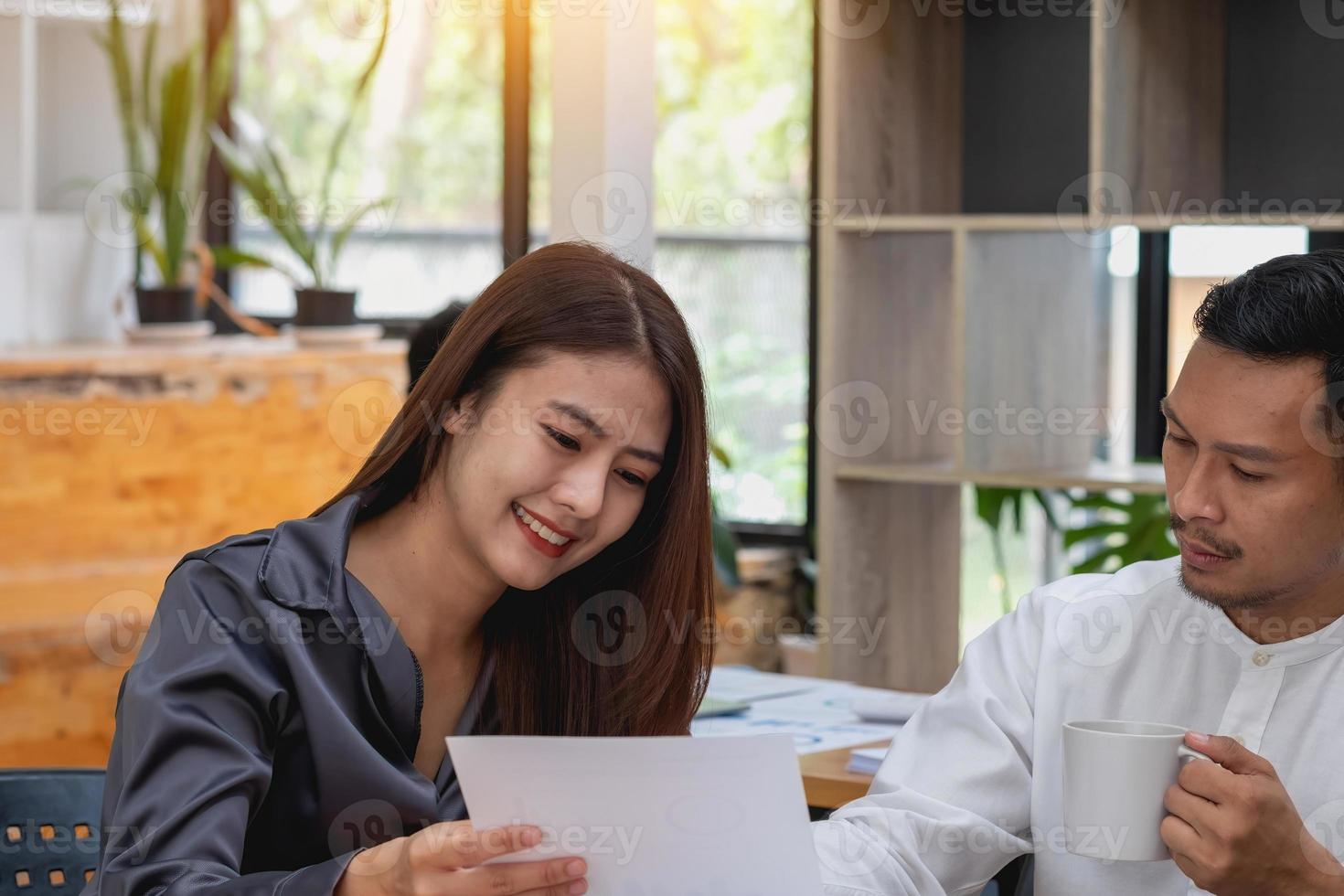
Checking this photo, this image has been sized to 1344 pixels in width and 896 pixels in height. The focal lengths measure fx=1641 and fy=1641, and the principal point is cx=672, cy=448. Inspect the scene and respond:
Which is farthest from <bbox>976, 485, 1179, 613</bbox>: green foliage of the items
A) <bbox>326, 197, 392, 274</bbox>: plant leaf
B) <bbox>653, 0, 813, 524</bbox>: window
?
<bbox>326, 197, 392, 274</bbox>: plant leaf

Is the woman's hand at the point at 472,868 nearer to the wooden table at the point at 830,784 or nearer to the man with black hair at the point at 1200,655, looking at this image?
the man with black hair at the point at 1200,655

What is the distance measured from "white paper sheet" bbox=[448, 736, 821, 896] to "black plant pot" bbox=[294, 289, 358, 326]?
128 inches

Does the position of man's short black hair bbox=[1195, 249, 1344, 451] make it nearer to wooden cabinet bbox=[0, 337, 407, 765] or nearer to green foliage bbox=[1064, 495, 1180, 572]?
green foliage bbox=[1064, 495, 1180, 572]

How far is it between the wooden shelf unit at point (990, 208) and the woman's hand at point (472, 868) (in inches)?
76.5

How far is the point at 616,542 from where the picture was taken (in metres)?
1.73

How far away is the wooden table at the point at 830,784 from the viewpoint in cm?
195

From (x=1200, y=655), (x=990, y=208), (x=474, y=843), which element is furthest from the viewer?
(x=990, y=208)

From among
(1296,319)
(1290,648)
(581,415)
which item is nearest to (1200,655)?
(1290,648)

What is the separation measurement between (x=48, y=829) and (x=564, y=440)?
65 cm

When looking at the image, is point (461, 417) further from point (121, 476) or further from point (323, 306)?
point (323, 306)

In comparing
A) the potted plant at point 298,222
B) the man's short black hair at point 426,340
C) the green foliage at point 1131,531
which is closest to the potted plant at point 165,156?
the potted plant at point 298,222

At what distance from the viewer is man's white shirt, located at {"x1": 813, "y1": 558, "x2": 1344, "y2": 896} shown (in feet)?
5.03

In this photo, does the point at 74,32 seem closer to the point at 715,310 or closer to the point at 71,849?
the point at 715,310

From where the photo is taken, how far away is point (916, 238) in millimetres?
3396
